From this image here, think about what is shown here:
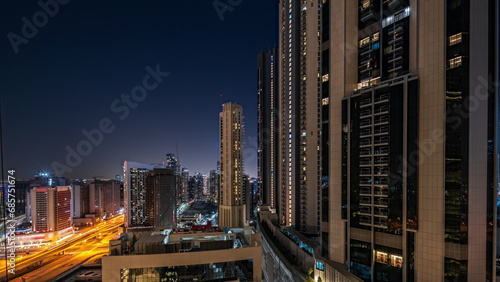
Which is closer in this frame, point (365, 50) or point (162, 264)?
point (162, 264)

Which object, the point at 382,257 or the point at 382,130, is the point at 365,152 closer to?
the point at 382,130

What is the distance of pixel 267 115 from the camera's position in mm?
47438

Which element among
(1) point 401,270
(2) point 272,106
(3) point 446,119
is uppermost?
(2) point 272,106

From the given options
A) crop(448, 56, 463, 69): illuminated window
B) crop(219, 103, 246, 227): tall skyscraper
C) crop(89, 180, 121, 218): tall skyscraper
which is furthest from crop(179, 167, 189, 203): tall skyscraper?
crop(448, 56, 463, 69): illuminated window

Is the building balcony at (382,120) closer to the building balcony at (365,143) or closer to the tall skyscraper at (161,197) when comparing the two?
the building balcony at (365,143)

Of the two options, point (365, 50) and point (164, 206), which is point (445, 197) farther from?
point (164, 206)

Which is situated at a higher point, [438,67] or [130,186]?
[438,67]

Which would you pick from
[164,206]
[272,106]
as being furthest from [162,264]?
[164,206]

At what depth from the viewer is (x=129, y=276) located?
10.6 m

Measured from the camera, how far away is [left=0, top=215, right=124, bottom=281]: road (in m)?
27.1

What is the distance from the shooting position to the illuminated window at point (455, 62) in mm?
10009

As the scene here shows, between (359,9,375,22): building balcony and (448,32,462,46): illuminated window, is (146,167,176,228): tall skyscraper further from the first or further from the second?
(448,32,462,46): illuminated window

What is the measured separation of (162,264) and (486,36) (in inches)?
682

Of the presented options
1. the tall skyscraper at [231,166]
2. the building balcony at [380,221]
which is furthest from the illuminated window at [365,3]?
the tall skyscraper at [231,166]
